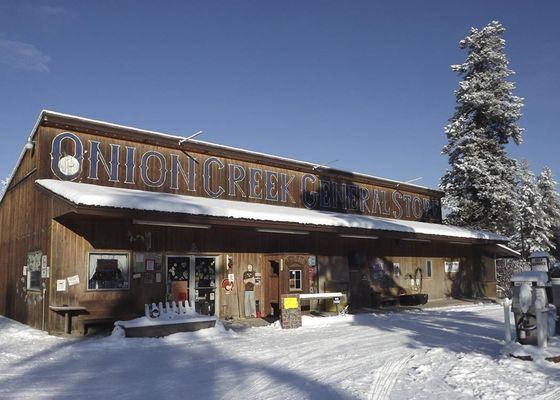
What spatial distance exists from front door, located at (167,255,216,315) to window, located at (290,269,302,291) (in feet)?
8.85

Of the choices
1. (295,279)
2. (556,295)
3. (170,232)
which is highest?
(170,232)

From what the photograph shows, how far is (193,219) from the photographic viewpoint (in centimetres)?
1431

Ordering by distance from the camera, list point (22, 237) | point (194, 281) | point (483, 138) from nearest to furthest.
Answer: point (194, 281) < point (22, 237) < point (483, 138)

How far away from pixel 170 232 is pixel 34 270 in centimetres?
423

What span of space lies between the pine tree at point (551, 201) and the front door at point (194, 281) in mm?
40679

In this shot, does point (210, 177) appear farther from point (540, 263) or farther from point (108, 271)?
point (540, 263)

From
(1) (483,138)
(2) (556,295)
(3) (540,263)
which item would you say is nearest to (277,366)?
(2) (556,295)

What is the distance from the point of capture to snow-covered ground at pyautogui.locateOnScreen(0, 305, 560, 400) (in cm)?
737

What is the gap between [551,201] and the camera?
48438 mm

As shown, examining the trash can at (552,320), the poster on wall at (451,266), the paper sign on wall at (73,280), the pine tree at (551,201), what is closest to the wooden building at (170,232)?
the paper sign on wall at (73,280)

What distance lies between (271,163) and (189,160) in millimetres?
3918

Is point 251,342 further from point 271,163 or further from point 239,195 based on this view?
point 271,163

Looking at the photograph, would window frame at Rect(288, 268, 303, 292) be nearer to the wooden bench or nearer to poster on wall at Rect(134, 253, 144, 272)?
poster on wall at Rect(134, 253, 144, 272)

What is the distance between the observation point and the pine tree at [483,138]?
31.8 meters
